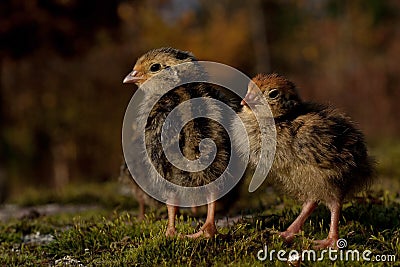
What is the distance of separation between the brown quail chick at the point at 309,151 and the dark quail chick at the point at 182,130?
11.3 inches

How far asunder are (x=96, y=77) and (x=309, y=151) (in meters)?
13.6

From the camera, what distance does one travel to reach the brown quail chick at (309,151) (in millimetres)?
4449

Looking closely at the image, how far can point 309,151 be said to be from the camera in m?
4.43

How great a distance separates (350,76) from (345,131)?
67.5ft

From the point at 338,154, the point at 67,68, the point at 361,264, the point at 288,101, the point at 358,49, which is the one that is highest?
the point at 358,49

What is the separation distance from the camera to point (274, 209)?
651 centimetres

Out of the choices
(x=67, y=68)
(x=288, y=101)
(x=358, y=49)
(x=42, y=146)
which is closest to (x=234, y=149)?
(x=288, y=101)

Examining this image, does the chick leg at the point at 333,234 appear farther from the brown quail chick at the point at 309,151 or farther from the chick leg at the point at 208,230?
the chick leg at the point at 208,230

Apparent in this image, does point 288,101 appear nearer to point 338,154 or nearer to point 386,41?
point 338,154

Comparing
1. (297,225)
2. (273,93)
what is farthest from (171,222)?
(273,93)

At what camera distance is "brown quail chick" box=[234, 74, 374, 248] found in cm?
445

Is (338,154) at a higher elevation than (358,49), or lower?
lower

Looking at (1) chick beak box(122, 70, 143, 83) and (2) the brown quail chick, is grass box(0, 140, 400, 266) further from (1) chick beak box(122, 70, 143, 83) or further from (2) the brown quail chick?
(1) chick beak box(122, 70, 143, 83)

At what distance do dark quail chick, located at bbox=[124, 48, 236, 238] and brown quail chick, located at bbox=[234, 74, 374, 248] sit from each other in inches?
11.3
